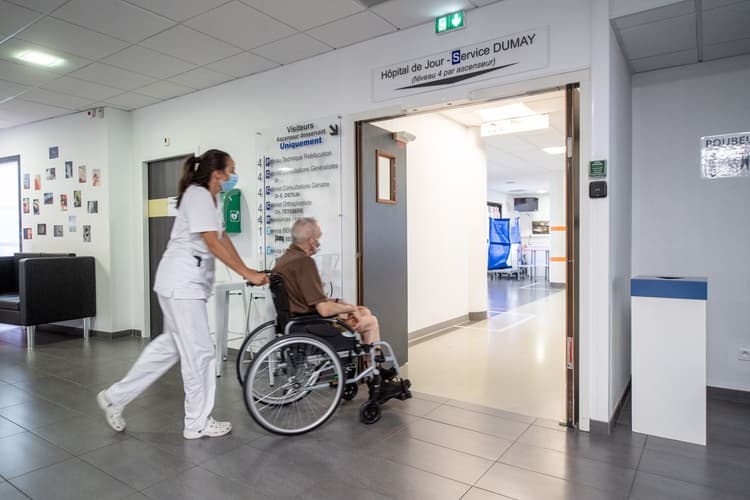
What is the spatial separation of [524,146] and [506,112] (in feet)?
7.43

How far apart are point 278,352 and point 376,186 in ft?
5.47

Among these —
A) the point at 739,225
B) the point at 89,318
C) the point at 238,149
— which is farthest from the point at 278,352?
the point at 89,318

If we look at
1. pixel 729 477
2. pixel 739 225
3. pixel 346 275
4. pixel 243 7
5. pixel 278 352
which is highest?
pixel 243 7

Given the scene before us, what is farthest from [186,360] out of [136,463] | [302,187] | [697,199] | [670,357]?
[697,199]

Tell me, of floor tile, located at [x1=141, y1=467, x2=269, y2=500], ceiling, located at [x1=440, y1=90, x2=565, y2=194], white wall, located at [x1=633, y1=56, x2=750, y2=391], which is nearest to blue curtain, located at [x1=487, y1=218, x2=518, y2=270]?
ceiling, located at [x1=440, y1=90, x2=565, y2=194]

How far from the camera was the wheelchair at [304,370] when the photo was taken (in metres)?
2.58

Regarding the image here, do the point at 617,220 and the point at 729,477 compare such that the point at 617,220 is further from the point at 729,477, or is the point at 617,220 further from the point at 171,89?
the point at 171,89

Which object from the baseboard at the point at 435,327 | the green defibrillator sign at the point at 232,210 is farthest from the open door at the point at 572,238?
the green defibrillator sign at the point at 232,210

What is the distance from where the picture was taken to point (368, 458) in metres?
2.37

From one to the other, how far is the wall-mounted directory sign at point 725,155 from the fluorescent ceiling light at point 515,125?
2490 millimetres

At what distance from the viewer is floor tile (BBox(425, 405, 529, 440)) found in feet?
8.91

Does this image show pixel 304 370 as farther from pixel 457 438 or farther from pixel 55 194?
pixel 55 194

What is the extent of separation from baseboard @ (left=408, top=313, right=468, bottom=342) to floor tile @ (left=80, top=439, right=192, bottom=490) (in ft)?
9.87

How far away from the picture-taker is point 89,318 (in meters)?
5.61
